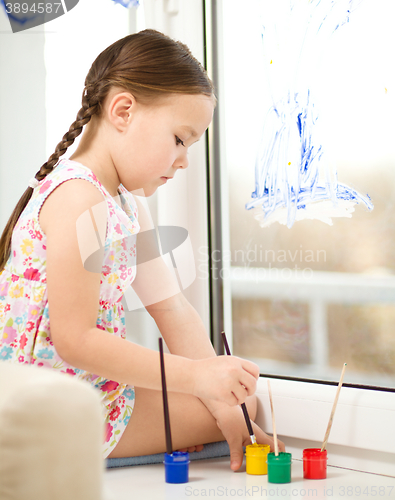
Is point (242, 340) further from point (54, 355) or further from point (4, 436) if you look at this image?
point (4, 436)

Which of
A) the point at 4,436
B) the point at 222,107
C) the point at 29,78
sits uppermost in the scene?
the point at 29,78

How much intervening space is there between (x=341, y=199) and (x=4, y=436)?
788 mm

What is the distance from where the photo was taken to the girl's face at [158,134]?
0.85 m

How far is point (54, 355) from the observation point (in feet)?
2.65

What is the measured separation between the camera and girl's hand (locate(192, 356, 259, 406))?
2.42ft

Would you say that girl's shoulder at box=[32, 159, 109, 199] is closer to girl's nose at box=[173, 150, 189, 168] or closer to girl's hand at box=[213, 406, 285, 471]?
girl's nose at box=[173, 150, 189, 168]

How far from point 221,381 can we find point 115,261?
0.29 meters

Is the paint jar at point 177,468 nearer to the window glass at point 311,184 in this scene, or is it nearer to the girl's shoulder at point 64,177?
the window glass at point 311,184

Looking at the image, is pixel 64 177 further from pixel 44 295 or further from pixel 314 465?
pixel 314 465

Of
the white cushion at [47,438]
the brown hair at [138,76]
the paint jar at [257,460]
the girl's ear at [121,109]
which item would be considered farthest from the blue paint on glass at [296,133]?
the white cushion at [47,438]

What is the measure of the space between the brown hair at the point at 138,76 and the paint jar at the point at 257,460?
539 mm

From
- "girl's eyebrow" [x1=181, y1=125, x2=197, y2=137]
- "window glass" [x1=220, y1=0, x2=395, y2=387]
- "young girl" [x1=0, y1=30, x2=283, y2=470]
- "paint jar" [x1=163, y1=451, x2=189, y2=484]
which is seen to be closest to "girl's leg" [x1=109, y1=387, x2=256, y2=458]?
"young girl" [x1=0, y1=30, x2=283, y2=470]

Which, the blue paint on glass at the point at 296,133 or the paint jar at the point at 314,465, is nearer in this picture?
the paint jar at the point at 314,465

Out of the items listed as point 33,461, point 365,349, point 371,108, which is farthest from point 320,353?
point 33,461
